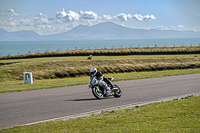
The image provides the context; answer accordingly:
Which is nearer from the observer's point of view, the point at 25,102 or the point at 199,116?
the point at 199,116

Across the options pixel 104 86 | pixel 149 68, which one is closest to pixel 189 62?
pixel 149 68

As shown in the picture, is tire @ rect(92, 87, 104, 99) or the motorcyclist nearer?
the motorcyclist

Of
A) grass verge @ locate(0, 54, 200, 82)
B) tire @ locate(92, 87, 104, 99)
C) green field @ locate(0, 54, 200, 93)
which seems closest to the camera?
tire @ locate(92, 87, 104, 99)

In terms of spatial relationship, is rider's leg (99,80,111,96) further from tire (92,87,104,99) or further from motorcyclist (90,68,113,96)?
tire (92,87,104,99)

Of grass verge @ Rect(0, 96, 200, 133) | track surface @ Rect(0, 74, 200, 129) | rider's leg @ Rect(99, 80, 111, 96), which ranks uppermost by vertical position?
rider's leg @ Rect(99, 80, 111, 96)

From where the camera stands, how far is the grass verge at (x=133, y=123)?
7.83 m

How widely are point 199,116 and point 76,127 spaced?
3714mm

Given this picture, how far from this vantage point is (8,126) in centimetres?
920

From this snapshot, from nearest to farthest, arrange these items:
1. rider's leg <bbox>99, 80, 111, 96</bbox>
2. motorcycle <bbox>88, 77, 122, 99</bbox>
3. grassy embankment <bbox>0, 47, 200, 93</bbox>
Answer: motorcycle <bbox>88, 77, 122, 99</bbox>, rider's leg <bbox>99, 80, 111, 96</bbox>, grassy embankment <bbox>0, 47, 200, 93</bbox>

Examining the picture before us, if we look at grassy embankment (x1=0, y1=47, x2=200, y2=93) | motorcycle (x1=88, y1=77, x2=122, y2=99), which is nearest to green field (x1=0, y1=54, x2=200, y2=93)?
grassy embankment (x1=0, y1=47, x2=200, y2=93)

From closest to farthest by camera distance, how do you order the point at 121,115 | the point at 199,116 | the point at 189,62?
→ the point at 199,116 < the point at 121,115 < the point at 189,62

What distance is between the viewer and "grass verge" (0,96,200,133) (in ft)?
25.7

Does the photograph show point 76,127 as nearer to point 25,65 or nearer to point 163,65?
point 25,65

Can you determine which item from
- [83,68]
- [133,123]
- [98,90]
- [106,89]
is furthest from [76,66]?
[133,123]
